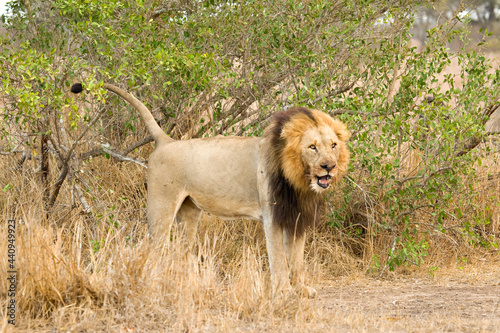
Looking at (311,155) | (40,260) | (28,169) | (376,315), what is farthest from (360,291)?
(28,169)

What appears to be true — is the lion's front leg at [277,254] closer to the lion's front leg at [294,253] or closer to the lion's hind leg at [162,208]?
the lion's front leg at [294,253]

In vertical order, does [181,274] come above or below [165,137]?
below

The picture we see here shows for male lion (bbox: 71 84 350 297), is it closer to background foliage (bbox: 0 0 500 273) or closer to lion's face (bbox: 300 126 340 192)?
lion's face (bbox: 300 126 340 192)

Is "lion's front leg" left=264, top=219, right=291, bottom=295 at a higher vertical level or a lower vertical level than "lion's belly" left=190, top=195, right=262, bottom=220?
lower

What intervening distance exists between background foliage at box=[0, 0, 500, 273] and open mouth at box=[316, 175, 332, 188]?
97cm

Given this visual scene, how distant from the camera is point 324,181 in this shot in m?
3.99

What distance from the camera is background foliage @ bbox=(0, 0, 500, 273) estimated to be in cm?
500

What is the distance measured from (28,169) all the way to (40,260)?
2.68 metres

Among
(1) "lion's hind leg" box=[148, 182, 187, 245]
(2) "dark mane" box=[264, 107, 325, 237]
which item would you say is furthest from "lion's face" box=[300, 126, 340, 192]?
Result: (1) "lion's hind leg" box=[148, 182, 187, 245]

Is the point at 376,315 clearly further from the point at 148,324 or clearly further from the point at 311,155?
the point at 148,324

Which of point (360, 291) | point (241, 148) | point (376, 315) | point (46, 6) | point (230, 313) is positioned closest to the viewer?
point (230, 313)

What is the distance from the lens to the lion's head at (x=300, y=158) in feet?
13.2

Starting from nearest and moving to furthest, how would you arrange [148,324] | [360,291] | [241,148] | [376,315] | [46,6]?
[148,324] → [376,315] → [241,148] → [360,291] → [46,6]

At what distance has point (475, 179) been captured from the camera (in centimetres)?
563
